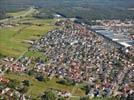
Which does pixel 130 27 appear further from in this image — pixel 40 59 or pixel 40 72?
pixel 40 72

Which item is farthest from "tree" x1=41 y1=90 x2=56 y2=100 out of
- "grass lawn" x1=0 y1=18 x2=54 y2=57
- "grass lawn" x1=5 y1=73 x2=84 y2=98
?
"grass lawn" x1=0 y1=18 x2=54 y2=57

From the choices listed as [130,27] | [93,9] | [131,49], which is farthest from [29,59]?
[93,9]

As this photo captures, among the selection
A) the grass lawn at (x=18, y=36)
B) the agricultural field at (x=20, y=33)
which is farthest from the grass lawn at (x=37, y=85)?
the grass lawn at (x=18, y=36)

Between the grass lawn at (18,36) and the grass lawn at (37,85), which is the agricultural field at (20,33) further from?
Result: the grass lawn at (37,85)

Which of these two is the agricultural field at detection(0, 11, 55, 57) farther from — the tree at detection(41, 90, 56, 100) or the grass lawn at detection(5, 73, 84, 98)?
the tree at detection(41, 90, 56, 100)

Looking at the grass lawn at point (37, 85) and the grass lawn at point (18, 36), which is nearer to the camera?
the grass lawn at point (37, 85)

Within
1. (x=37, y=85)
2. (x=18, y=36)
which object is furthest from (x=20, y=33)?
(x=37, y=85)

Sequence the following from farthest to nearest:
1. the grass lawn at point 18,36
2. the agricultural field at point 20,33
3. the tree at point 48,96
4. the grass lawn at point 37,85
A: the agricultural field at point 20,33
the grass lawn at point 18,36
the grass lawn at point 37,85
the tree at point 48,96

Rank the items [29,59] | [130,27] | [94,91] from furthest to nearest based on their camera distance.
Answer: [130,27] < [29,59] < [94,91]
